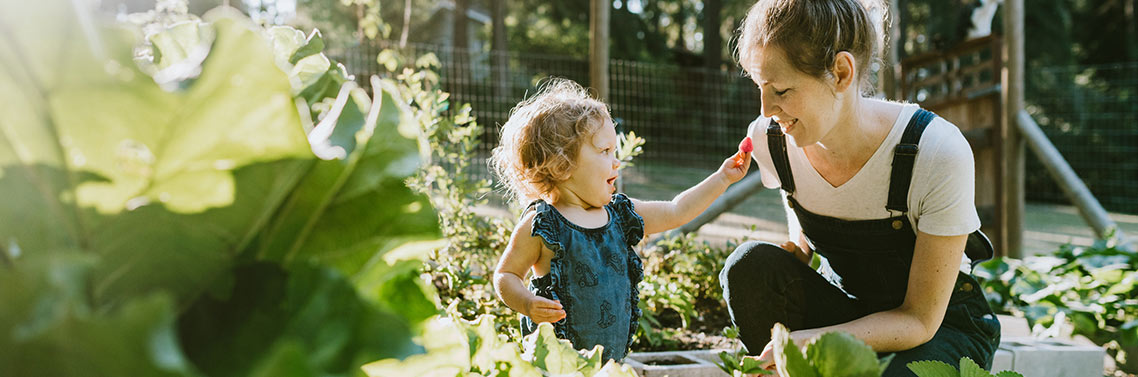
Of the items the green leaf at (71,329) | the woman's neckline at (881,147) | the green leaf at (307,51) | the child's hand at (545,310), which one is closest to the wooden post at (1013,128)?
the woman's neckline at (881,147)

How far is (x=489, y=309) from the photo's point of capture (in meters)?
2.64

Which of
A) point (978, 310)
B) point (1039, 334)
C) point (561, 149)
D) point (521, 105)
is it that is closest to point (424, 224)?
point (561, 149)

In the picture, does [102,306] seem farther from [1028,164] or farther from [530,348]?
[1028,164]

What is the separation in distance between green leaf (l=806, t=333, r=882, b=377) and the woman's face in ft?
5.13

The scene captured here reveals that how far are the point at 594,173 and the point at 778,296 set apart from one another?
652mm

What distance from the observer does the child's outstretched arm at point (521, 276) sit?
2051mm

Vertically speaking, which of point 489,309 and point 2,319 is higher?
point 2,319

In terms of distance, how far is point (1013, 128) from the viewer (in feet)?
18.3

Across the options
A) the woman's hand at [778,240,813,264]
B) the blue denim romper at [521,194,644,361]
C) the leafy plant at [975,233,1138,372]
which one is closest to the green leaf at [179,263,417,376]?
the blue denim romper at [521,194,644,361]

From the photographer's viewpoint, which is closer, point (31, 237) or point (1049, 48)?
point (31, 237)

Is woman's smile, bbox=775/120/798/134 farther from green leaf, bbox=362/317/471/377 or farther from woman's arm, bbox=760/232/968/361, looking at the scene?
green leaf, bbox=362/317/471/377

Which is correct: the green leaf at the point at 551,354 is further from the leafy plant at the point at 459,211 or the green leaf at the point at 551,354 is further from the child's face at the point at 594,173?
the leafy plant at the point at 459,211

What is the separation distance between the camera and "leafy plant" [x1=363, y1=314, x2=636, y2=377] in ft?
1.53

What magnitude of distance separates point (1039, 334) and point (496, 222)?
2.55m
